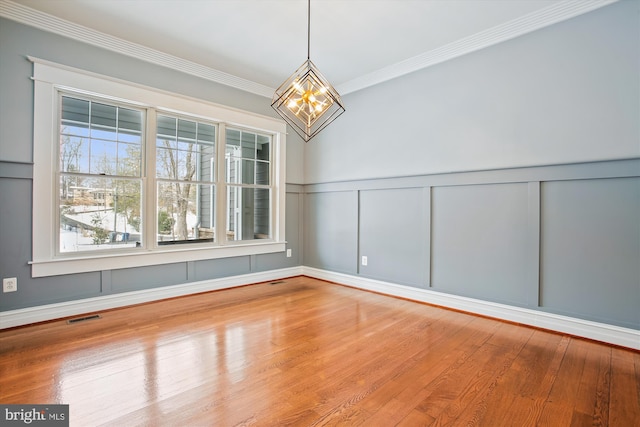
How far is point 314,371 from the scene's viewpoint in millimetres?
2023

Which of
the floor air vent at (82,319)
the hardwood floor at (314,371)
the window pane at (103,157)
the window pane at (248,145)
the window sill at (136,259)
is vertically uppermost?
the window pane at (248,145)

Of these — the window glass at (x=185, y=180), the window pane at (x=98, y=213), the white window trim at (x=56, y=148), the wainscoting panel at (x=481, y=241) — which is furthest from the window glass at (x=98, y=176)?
the wainscoting panel at (x=481, y=241)

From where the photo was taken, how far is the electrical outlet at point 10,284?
2686 millimetres

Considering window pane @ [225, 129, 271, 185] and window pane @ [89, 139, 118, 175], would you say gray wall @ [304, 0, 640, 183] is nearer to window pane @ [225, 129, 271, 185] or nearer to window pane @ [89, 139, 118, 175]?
window pane @ [225, 129, 271, 185]

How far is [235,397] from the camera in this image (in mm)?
1734

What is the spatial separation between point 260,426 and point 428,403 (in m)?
0.90

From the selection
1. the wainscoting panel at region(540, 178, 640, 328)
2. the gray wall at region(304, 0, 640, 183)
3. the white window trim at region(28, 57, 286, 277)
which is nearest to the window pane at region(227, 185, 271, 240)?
the white window trim at region(28, 57, 286, 277)

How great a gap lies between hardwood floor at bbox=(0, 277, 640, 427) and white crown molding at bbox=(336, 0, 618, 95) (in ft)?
8.90

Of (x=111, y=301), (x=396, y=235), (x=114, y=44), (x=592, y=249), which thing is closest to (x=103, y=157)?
(x=114, y=44)

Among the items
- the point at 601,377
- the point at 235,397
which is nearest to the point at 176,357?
the point at 235,397

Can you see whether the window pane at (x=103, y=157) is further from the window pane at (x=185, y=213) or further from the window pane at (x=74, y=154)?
the window pane at (x=185, y=213)

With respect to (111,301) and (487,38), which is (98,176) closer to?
(111,301)

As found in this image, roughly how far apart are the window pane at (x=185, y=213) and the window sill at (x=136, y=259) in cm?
17

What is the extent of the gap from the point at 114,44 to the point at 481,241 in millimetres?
4246
